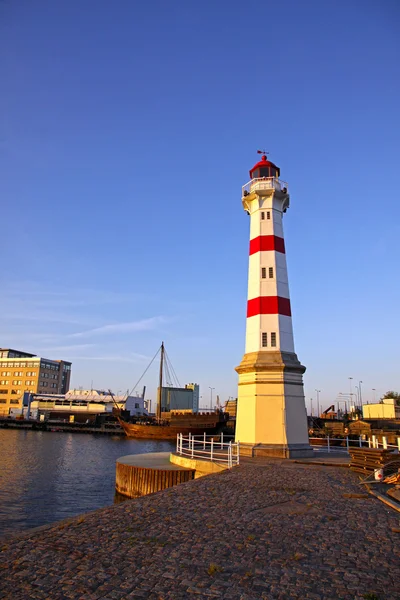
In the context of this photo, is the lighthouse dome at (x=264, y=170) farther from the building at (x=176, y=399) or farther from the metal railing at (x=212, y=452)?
the building at (x=176, y=399)

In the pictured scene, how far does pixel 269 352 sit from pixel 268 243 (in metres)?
7.25

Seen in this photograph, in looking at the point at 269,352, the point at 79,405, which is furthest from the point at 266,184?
the point at 79,405

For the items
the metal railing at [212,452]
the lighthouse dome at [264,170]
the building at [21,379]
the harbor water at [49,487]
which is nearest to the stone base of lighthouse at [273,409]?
the metal railing at [212,452]

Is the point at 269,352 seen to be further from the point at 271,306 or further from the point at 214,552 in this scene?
the point at 214,552

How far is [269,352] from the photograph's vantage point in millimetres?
25438

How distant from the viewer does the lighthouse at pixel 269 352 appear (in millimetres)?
24297

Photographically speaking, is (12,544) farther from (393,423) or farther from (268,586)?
(393,423)

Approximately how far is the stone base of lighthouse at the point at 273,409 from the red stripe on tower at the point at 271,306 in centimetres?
256

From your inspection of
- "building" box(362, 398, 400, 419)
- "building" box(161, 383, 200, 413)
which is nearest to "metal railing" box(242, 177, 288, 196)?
"building" box(362, 398, 400, 419)

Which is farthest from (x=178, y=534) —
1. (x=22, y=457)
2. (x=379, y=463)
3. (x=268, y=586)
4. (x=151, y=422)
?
(x=151, y=422)

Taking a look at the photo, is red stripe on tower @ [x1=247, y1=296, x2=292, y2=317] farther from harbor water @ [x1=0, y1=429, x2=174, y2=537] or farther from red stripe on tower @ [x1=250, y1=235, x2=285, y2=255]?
harbor water @ [x1=0, y1=429, x2=174, y2=537]

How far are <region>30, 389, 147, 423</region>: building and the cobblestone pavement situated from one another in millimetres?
99488

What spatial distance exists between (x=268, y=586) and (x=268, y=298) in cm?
2039

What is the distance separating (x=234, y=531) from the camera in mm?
9625
